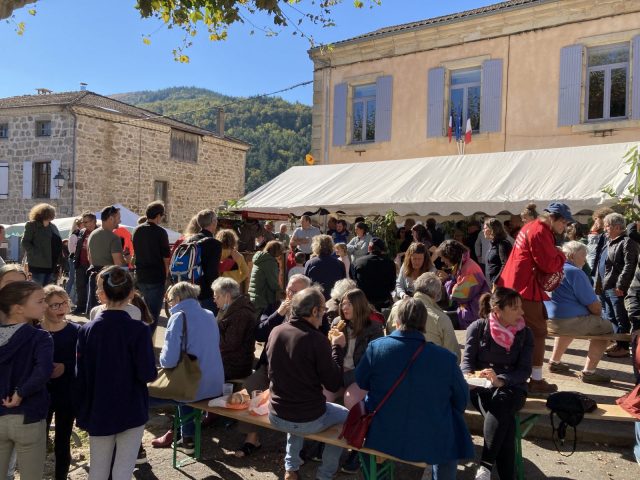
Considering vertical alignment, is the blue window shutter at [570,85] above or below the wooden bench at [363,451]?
above

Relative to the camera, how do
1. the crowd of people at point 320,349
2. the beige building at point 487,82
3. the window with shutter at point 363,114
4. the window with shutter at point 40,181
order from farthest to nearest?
the window with shutter at point 40,181, the window with shutter at point 363,114, the beige building at point 487,82, the crowd of people at point 320,349

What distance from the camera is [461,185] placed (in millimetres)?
10109

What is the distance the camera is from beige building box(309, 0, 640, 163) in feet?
39.2

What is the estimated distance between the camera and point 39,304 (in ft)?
11.3

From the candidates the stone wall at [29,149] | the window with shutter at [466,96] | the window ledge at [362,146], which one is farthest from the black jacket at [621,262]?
the stone wall at [29,149]

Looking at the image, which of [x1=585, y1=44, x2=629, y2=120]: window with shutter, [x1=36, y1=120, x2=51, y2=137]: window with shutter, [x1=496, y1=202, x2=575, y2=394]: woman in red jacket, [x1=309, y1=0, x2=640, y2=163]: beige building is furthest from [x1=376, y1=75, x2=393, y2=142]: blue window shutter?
[x1=36, y1=120, x2=51, y2=137]: window with shutter

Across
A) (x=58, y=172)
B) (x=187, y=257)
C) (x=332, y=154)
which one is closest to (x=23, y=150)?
(x=58, y=172)

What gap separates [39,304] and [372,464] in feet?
7.18

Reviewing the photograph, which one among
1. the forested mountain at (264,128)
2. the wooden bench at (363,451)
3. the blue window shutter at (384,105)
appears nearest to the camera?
the wooden bench at (363,451)

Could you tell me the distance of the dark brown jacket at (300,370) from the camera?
3826 millimetres

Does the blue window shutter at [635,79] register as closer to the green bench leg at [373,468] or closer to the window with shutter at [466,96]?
the window with shutter at [466,96]

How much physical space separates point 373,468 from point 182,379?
158 cm

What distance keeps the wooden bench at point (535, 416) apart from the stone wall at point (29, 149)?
70.2ft

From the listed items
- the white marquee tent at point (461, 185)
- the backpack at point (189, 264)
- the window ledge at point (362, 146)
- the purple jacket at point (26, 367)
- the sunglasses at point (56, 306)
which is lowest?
the purple jacket at point (26, 367)
